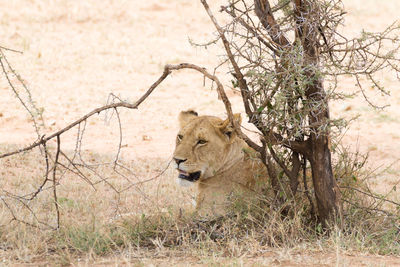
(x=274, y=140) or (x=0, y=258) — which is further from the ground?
(x=274, y=140)

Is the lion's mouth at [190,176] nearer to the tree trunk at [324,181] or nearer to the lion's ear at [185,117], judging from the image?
the lion's ear at [185,117]

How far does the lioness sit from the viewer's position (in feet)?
16.4

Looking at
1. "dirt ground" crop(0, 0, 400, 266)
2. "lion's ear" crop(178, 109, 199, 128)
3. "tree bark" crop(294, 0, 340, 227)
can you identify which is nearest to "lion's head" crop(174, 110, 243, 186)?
"lion's ear" crop(178, 109, 199, 128)

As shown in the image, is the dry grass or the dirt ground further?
the dirt ground

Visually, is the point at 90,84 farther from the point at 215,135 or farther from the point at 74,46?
the point at 215,135

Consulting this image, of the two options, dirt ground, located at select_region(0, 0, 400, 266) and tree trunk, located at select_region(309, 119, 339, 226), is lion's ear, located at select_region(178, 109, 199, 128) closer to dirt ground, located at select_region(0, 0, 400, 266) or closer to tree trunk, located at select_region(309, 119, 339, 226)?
tree trunk, located at select_region(309, 119, 339, 226)

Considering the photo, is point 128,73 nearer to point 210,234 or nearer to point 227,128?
point 227,128

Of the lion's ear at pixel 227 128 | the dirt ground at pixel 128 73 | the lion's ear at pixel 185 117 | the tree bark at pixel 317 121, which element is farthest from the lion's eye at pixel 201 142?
the dirt ground at pixel 128 73

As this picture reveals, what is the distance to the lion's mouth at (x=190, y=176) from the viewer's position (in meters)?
5.02

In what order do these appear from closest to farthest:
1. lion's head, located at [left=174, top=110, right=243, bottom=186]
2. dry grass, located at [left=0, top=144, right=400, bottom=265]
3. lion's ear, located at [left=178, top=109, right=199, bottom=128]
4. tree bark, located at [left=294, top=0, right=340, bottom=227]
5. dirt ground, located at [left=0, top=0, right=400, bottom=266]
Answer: dry grass, located at [left=0, top=144, right=400, bottom=265]
tree bark, located at [left=294, top=0, right=340, bottom=227]
lion's head, located at [left=174, top=110, right=243, bottom=186]
lion's ear, located at [left=178, top=109, right=199, bottom=128]
dirt ground, located at [left=0, top=0, right=400, bottom=266]

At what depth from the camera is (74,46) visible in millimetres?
14008

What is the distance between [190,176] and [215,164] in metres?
0.22

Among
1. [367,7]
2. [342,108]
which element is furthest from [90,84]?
[367,7]

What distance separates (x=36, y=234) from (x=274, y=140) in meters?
1.78
